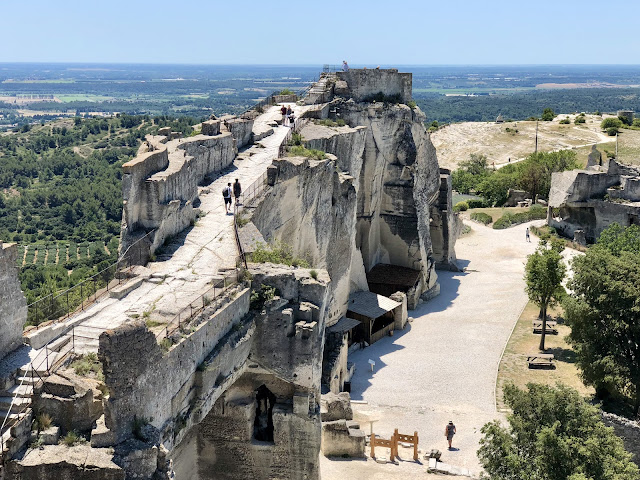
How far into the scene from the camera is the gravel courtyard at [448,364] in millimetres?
26156

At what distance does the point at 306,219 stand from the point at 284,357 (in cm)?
1071

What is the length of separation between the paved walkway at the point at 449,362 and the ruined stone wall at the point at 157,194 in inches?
391

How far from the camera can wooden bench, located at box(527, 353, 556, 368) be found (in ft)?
102

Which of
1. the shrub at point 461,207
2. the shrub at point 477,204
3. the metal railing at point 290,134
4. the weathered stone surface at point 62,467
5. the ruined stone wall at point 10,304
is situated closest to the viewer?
the weathered stone surface at point 62,467

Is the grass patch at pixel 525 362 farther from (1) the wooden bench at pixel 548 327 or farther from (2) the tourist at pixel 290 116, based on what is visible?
(2) the tourist at pixel 290 116

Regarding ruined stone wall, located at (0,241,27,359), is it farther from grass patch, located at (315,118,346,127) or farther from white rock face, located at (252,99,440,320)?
grass patch, located at (315,118,346,127)

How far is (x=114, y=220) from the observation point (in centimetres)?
7262

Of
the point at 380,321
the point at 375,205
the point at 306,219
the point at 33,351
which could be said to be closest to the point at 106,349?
the point at 33,351

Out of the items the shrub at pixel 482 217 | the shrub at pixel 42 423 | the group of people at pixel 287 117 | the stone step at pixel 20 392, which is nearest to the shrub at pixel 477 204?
the shrub at pixel 482 217

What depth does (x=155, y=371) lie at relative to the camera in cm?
1397

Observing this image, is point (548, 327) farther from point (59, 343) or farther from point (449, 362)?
point (59, 343)

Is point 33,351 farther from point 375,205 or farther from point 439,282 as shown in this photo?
point 439,282

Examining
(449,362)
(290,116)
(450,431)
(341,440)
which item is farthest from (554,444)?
(290,116)

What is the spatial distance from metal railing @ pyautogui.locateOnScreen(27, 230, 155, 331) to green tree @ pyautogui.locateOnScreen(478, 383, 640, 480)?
32.4 feet
